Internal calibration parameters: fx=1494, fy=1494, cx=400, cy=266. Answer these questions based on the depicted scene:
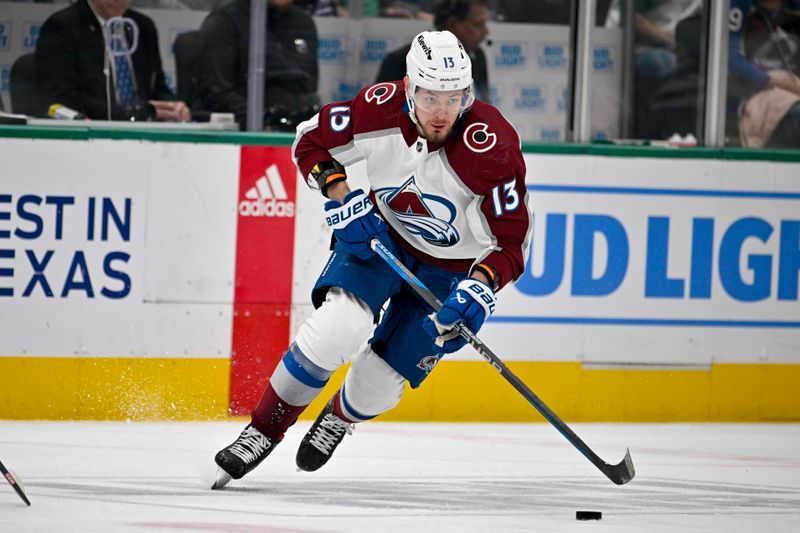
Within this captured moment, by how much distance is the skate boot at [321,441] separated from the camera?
4.21 metres

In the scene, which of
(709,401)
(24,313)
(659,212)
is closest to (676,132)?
(659,212)

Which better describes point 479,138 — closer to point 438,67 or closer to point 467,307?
point 438,67

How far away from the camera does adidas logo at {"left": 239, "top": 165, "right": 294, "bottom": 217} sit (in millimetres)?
5566

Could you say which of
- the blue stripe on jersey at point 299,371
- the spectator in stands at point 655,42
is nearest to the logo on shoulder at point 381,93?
the blue stripe on jersey at point 299,371

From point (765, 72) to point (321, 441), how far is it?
9.98ft

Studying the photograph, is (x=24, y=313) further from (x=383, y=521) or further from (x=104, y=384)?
(x=383, y=521)

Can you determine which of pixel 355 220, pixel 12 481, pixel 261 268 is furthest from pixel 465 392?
pixel 12 481

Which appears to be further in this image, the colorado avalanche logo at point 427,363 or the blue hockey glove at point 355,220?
the colorado avalanche logo at point 427,363

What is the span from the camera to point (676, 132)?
6.23 metres

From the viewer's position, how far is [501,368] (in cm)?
392

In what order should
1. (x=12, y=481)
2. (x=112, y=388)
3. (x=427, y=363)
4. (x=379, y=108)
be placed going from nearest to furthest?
(x=12, y=481) < (x=379, y=108) < (x=427, y=363) < (x=112, y=388)

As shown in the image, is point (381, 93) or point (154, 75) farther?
point (154, 75)

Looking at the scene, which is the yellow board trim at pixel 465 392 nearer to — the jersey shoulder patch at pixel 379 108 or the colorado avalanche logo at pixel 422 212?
the colorado avalanche logo at pixel 422 212

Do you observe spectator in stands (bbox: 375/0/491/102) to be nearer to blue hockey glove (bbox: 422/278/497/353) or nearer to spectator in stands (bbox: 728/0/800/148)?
spectator in stands (bbox: 728/0/800/148)
